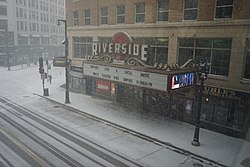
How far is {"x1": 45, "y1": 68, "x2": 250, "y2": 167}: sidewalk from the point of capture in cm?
1484

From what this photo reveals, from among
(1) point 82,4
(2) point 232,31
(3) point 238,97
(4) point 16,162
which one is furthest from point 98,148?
(1) point 82,4

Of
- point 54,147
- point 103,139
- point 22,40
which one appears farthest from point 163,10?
point 22,40

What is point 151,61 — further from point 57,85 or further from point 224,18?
point 57,85

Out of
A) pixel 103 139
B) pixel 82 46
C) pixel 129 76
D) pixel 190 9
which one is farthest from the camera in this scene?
pixel 82 46

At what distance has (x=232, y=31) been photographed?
16.8 m

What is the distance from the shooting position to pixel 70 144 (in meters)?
15.5

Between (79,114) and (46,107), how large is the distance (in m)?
4.21

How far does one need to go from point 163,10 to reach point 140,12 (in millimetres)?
2739

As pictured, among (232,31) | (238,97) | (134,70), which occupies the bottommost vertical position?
(238,97)

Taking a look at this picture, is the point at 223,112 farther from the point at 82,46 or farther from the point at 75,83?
the point at 75,83

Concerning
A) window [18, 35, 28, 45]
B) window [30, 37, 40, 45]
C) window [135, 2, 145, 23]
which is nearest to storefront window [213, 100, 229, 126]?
window [135, 2, 145, 23]

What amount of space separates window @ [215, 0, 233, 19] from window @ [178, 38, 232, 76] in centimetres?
170

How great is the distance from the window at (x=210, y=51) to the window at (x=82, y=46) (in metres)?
12.9

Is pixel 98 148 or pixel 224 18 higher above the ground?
pixel 224 18
